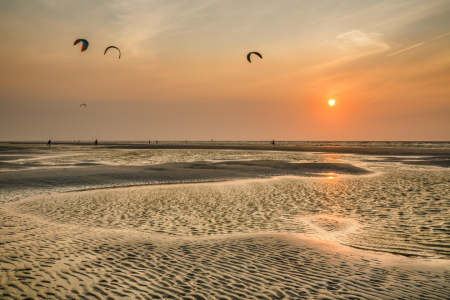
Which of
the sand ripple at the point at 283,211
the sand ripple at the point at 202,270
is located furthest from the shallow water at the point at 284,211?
the sand ripple at the point at 202,270

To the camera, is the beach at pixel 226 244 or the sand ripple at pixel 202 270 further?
the beach at pixel 226 244

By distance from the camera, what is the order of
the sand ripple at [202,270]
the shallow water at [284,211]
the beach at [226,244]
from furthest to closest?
the shallow water at [284,211], the beach at [226,244], the sand ripple at [202,270]

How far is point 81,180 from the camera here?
23094mm

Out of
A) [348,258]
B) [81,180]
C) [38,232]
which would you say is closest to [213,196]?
[38,232]

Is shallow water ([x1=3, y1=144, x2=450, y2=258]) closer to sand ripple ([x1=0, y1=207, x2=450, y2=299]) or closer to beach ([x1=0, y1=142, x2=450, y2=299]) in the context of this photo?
beach ([x1=0, y1=142, x2=450, y2=299])

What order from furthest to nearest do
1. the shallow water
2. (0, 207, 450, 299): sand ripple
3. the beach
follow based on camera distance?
the shallow water
the beach
(0, 207, 450, 299): sand ripple

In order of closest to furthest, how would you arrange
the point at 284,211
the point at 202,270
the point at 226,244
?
the point at 202,270, the point at 226,244, the point at 284,211

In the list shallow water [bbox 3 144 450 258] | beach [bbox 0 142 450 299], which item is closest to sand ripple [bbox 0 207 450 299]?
beach [bbox 0 142 450 299]

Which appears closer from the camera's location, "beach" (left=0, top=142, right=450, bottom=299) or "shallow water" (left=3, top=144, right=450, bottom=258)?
"beach" (left=0, top=142, right=450, bottom=299)

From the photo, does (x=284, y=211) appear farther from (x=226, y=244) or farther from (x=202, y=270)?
(x=202, y=270)

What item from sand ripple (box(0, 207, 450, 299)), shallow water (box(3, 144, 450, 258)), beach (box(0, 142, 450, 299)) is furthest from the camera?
shallow water (box(3, 144, 450, 258))

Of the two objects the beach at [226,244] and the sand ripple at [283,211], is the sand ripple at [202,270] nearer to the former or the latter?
the beach at [226,244]

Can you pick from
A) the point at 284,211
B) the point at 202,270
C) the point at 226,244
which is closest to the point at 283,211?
the point at 284,211

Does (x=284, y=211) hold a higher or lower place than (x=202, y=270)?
lower
